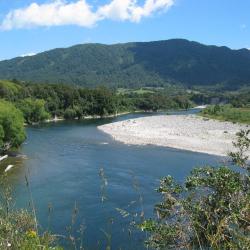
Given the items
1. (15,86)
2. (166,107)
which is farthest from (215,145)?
(166,107)

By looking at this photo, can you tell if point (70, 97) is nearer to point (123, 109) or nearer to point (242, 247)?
point (123, 109)

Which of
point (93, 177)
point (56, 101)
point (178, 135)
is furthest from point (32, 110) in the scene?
point (93, 177)

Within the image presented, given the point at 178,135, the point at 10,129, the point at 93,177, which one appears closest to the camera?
the point at 93,177

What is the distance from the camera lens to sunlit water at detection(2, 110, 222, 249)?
28.0 metres

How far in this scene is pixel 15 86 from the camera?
415 ft

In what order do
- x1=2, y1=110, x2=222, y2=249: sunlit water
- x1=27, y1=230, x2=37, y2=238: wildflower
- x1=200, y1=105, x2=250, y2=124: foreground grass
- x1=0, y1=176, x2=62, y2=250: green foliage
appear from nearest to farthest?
x1=0, y1=176, x2=62, y2=250: green foliage, x1=27, y1=230, x2=37, y2=238: wildflower, x1=2, y1=110, x2=222, y2=249: sunlit water, x1=200, y1=105, x2=250, y2=124: foreground grass

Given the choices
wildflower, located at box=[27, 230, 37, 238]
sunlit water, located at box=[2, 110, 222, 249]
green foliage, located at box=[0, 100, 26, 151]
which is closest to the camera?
wildflower, located at box=[27, 230, 37, 238]

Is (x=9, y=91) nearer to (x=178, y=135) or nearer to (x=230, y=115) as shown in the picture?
(x=178, y=135)

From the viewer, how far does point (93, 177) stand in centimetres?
4350

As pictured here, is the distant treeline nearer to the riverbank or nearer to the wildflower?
the riverbank

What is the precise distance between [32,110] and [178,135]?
3817cm

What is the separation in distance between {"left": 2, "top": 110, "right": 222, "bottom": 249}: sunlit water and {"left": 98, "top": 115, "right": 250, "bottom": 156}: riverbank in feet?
13.0

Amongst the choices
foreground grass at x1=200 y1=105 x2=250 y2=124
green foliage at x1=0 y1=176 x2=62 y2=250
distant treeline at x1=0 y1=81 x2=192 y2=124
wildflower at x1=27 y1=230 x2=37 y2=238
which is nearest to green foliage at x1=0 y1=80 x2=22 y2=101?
distant treeline at x1=0 y1=81 x2=192 y2=124

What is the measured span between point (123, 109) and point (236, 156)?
13928 cm
